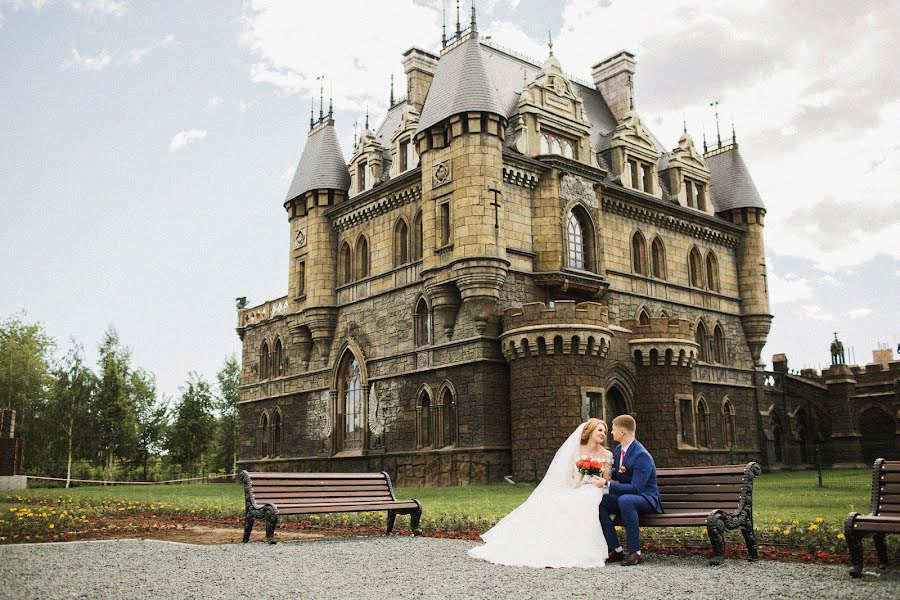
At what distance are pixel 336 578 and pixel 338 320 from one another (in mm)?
26028

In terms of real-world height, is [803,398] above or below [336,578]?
above

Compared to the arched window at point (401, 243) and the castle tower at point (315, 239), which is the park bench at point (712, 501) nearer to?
the arched window at point (401, 243)

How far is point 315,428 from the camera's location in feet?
114

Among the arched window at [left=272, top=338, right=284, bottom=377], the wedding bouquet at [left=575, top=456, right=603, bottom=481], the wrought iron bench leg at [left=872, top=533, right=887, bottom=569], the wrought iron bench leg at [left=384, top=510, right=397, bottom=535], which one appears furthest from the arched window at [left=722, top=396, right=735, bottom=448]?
the wrought iron bench leg at [left=872, top=533, right=887, bottom=569]

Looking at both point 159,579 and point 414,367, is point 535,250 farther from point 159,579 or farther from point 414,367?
point 159,579

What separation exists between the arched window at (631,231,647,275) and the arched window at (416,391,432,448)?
10359mm

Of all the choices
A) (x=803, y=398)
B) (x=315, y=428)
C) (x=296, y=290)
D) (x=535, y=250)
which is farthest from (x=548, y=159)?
(x=803, y=398)

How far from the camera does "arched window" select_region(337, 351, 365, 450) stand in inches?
1282

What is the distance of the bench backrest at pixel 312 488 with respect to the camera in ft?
38.5

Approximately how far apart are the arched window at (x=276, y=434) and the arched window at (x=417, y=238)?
1162 cm

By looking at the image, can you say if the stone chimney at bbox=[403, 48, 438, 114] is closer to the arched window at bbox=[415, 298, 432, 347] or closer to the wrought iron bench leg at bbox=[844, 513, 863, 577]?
the arched window at bbox=[415, 298, 432, 347]

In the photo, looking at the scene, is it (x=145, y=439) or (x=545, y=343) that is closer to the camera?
(x=545, y=343)

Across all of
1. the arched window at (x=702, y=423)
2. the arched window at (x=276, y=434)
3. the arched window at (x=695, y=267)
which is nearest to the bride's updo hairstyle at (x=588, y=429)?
the arched window at (x=702, y=423)

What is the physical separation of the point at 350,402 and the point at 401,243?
22.1ft
